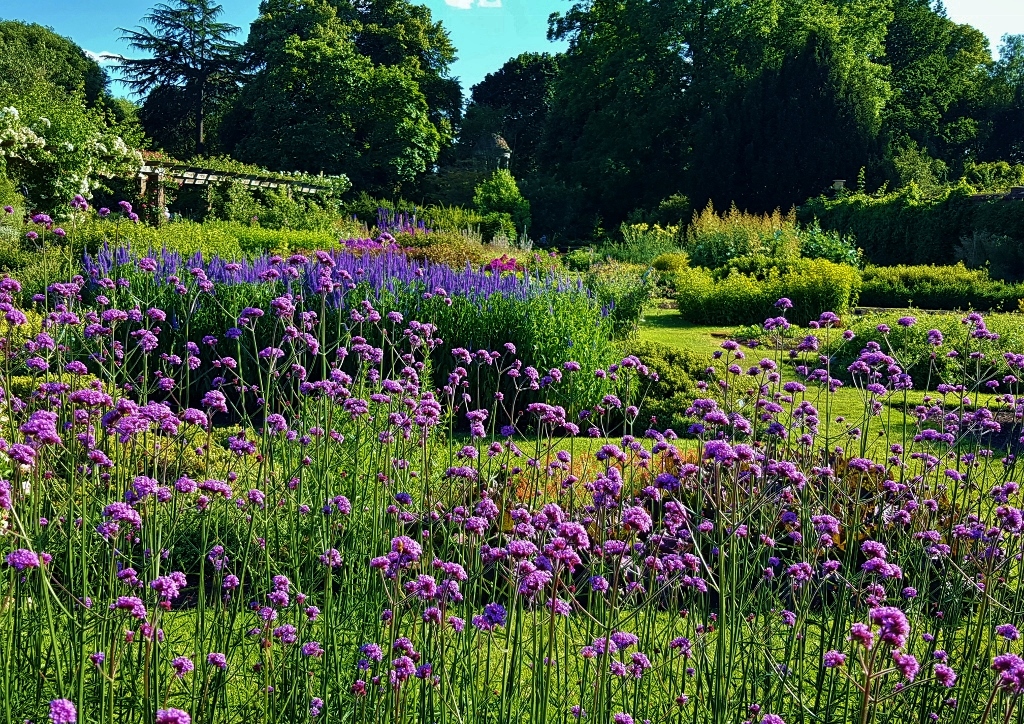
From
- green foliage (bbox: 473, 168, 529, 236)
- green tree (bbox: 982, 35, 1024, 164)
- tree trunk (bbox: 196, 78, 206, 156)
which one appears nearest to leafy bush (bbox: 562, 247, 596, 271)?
green foliage (bbox: 473, 168, 529, 236)

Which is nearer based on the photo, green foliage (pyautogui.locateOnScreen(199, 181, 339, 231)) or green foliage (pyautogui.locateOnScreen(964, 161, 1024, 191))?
green foliage (pyautogui.locateOnScreen(199, 181, 339, 231))

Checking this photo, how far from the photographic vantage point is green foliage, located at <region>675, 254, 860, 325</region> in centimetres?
1299

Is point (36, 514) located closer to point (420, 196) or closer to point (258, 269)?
point (258, 269)

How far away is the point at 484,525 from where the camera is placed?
1.98 m

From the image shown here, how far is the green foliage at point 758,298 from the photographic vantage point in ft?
42.6

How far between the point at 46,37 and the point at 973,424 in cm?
5207

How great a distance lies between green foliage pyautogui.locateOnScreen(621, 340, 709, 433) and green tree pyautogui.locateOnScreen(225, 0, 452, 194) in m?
27.4

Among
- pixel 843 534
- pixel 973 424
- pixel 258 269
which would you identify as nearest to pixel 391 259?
pixel 258 269

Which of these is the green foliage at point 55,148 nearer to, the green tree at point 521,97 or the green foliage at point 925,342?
the green foliage at point 925,342

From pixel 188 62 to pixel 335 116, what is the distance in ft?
42.2

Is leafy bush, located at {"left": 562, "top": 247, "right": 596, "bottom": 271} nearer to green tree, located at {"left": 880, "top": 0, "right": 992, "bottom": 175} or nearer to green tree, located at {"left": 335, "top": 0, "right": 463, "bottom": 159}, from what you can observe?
green tree, located at {"left": 880, "top": 0, "right": 992, "bottom": 175}

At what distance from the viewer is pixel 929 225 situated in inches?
792

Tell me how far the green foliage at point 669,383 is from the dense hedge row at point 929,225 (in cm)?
1147

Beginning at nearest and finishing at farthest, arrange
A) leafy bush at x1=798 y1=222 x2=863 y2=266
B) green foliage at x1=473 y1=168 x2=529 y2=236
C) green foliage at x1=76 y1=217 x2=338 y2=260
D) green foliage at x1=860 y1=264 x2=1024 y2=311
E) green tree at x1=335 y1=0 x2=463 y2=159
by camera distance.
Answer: green foliage at x1=76 y1=217 x2=338 y2=260 → green foliage at x1=860 y1=264 x2=1024 y2=311 → leafy bush at x1=798 y1=222 x2=863 y2=266 → green foliage at x1=473 y1=168 x2=529 y2=236 → green tree at x1=335 y1=0 x2=463 y2=159
